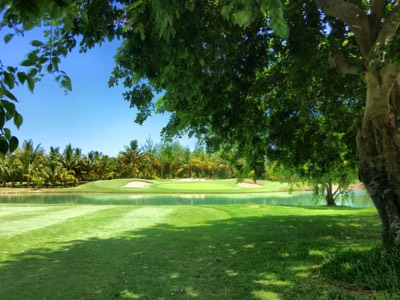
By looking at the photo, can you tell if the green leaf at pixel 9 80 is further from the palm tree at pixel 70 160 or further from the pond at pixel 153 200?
the palm tree at pixel 70 160

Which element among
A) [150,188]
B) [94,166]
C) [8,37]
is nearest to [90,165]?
[94,166]

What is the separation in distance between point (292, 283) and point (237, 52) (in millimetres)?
5033

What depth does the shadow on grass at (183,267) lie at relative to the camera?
5.04m

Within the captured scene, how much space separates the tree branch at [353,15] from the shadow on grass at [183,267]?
170 inches

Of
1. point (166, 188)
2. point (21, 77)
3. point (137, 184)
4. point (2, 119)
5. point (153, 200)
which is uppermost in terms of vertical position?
point (21, 77)

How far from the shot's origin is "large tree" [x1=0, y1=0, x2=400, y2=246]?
384cm

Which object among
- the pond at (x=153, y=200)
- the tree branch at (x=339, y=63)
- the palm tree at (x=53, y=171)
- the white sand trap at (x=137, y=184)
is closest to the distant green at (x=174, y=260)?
the tree branch at (x=339, y=63)

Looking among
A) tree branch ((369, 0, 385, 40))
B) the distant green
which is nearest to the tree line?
the distant green

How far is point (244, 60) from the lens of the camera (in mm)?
8469

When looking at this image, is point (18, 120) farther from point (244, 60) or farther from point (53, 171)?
point (53, 171)

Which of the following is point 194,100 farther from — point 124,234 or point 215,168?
point 215,168

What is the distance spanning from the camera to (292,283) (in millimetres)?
5230

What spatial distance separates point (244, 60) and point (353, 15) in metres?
2.70

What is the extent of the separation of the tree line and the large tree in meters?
32.9
